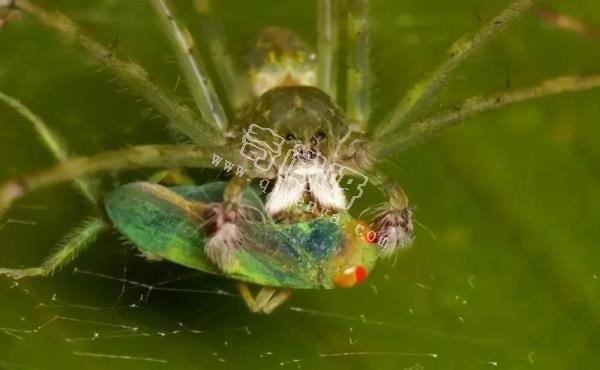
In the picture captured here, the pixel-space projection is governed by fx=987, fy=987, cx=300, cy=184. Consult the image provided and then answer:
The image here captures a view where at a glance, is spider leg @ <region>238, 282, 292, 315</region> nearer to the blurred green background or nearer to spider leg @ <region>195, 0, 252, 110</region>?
the blurred green background

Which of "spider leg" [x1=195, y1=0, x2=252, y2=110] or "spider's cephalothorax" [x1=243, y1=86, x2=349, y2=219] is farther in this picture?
"spider leg" [x1=195, y1=0, x2=252, y2=110]

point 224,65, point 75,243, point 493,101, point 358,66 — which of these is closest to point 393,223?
point 493,101

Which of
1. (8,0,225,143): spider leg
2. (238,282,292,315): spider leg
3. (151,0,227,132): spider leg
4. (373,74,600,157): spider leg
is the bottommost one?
(238,282,292,315): spider leg

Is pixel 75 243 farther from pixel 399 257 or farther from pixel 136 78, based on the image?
pixel 399 257

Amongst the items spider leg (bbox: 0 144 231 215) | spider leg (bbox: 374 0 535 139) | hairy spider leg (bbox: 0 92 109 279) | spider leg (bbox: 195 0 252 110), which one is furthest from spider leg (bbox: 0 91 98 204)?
spider leg (bbox: 374 0 535 139)

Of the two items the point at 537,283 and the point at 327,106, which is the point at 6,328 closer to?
the point at 327,106
